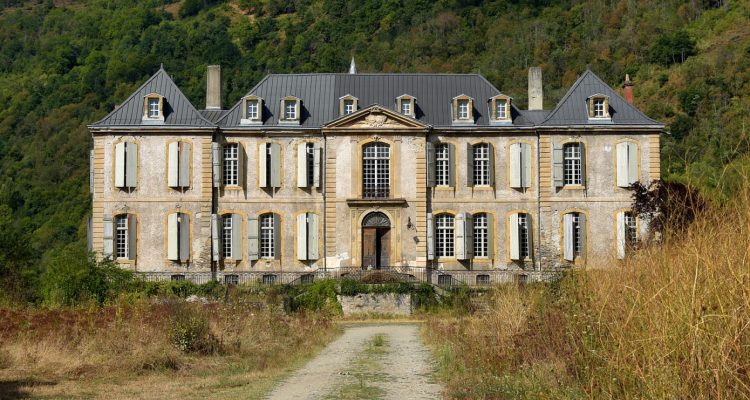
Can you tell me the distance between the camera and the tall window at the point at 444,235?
137 ft

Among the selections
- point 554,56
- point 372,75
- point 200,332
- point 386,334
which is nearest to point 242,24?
point 554,56

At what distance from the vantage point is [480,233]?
41.9m

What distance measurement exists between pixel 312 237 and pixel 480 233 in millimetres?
6100

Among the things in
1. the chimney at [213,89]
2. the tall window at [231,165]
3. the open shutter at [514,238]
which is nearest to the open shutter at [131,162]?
the tall window at [231,165]

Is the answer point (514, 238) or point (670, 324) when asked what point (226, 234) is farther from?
point (670, 324)

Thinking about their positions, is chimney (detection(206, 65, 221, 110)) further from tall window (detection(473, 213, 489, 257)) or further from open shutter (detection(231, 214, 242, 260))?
tall window (detection(473, 213, 489, 257))

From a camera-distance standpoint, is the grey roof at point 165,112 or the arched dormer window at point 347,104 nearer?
the grey roof at point 165,112

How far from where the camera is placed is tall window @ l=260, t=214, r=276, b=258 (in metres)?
41.7

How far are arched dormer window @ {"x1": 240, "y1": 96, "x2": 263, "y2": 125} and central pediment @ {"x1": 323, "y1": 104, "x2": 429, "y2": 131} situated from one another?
2.51m

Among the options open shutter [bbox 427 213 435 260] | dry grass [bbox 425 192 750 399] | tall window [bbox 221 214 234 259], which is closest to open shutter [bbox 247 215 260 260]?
tall window [bbox 221 214 234 259]

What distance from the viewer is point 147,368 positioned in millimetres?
17266

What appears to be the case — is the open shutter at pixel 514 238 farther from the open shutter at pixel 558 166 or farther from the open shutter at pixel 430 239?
the open shutter at pixel 430 239

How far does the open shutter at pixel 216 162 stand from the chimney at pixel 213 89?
Result: 3.55m

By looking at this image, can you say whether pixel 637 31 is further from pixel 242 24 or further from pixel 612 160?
pixel 612 160
